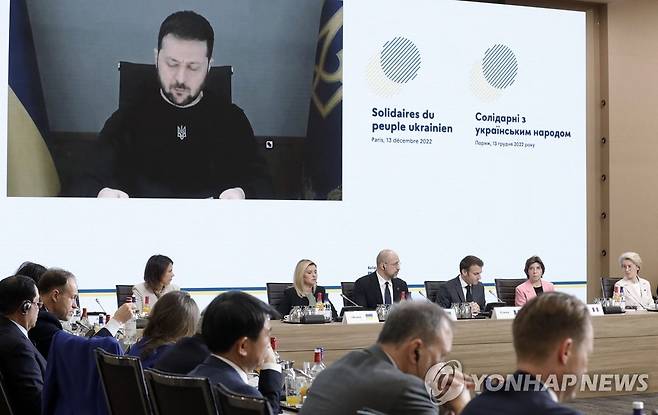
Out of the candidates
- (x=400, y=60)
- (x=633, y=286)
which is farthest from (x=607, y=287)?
(x=400, y=60)

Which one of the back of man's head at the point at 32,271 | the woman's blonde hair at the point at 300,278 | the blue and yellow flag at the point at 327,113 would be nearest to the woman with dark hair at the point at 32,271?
the back of man's head at the point at 32,271

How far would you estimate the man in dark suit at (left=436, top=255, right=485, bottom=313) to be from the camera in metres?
9.01

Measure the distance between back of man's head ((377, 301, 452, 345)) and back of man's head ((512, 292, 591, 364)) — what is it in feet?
1.36

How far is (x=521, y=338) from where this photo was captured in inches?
101

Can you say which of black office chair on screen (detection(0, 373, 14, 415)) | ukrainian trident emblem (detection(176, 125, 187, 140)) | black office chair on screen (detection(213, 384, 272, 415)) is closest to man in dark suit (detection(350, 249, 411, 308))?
ukrainian trident emblem (detection(176, 125, 187, 140))

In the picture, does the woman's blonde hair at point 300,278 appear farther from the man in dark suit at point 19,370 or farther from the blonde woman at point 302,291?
the man in dark suit at point 19,370

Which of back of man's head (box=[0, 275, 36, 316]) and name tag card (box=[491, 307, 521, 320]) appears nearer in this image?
back of man's head (box=[0, 275, 36, 316])

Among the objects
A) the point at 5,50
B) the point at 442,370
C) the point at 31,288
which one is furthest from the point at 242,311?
the point at 5,50

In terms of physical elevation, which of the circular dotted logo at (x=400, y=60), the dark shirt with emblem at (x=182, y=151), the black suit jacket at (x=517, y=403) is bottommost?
the black suit jacket at (x=517, y=403)

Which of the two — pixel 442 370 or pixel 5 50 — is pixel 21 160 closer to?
pixel 5 50

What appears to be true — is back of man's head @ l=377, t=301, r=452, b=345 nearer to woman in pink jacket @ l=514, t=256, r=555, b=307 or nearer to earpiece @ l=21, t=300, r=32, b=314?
earpiece @ l=21, t=300, r=32, b=314

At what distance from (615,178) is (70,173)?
6.80m

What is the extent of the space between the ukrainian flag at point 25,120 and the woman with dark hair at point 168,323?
543 centimetres

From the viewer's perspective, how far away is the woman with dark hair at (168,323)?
409 cm
